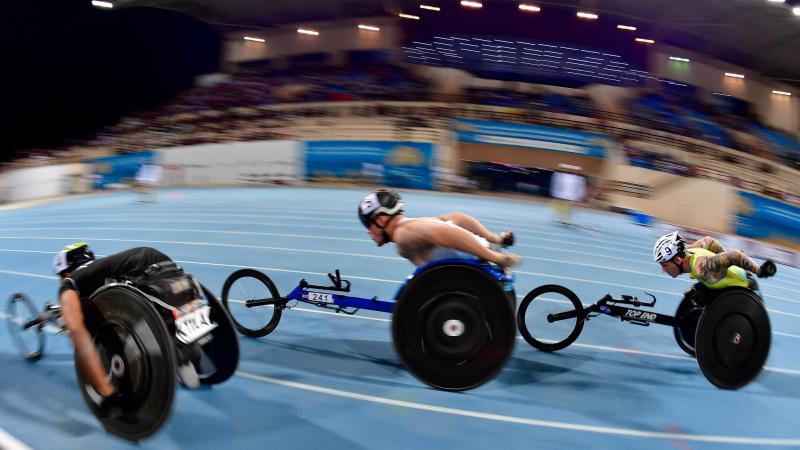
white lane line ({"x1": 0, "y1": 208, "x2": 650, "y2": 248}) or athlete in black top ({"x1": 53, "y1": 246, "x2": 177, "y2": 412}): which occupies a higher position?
athlete in black top ({"x1": 53, "y1": 246, "x2": 177, "y2": 412})

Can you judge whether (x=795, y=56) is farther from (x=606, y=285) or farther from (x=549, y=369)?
(x=549, y=369)

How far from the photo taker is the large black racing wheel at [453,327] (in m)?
3.35

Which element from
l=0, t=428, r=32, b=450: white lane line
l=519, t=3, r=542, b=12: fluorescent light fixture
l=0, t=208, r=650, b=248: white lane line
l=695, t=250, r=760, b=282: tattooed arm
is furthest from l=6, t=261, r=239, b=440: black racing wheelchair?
l=519, t=3, r=542, b=12: fluorescent light fixture

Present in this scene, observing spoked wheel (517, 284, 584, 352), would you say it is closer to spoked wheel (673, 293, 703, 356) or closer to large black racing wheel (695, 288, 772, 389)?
spoked wheel (673, 293, 703, 356)

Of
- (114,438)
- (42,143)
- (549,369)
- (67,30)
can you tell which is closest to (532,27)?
(67,30)

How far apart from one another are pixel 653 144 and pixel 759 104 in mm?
9748

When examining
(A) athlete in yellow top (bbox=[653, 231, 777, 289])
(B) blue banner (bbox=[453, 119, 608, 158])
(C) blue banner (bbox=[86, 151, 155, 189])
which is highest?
(B) blue banner (bbox=[453, 119, 608, 158])

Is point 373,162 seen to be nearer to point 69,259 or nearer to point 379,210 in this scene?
point 379,210

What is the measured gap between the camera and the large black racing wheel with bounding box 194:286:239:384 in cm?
332

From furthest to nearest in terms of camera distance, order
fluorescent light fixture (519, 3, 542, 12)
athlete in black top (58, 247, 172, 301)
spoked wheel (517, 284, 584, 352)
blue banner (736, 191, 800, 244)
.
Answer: fluorescent light fixture (519, 3, 542, 12) < blue banner (736, 191, 800, 244) < spoked wheel (517, 284, 584, 352) < athlete in black top (58, 247, 172, 301)

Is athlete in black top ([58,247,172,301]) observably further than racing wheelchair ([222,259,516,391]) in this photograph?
No

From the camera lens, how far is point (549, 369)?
4215 mm

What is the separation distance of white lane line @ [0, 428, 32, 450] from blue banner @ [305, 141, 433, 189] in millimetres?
16525

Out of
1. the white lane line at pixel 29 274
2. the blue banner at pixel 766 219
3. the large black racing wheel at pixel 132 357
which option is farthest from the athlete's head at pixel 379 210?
the blue banner at pixel 766 219
